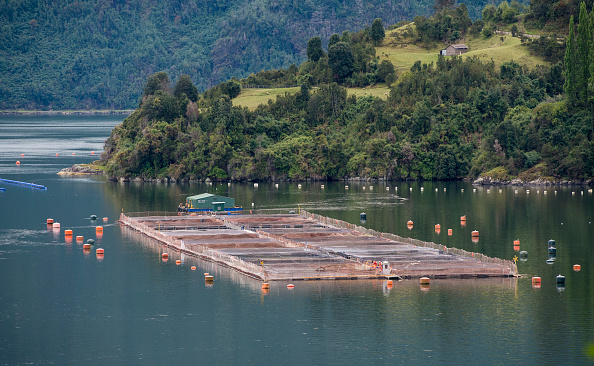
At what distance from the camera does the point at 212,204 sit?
160500 mm

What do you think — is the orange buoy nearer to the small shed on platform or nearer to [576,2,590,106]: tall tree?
the small shed on platform

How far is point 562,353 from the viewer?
7888 cm

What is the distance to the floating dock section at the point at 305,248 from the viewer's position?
10519 centimetres

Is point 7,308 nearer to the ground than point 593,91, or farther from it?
nearer to the ground

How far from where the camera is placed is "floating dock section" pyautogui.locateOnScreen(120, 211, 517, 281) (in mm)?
105188

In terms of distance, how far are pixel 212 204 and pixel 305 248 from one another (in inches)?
1696

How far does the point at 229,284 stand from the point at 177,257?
1928cm

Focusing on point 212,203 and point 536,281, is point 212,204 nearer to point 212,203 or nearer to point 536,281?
point 212,203

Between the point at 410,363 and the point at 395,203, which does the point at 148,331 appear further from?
the point at 395,203

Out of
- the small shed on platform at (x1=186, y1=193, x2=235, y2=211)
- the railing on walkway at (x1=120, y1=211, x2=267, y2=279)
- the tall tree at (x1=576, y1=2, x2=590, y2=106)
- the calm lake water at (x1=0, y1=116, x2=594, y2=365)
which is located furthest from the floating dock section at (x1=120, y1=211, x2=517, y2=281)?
the tall tree at (x1=576, y1=2, x2=590, y2=106)

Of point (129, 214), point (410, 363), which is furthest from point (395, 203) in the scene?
point (410, 363)

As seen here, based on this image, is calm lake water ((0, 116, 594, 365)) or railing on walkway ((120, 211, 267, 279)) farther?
railing on walkway ((120, 211, 267, 279))

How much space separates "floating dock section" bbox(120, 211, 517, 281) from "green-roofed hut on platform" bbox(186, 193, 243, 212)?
7.27 meters

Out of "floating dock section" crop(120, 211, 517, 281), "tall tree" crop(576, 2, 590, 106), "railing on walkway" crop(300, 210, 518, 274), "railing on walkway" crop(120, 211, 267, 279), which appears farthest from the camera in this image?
"tall tree" crop(576, 2, 590, 106)
